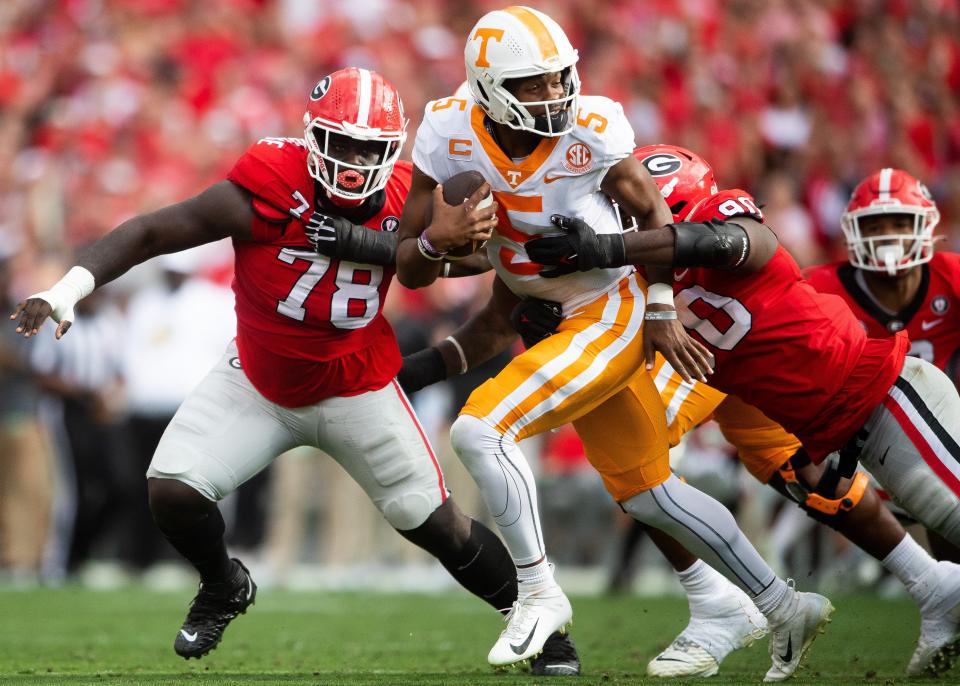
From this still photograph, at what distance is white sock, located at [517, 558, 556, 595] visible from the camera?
482 cm

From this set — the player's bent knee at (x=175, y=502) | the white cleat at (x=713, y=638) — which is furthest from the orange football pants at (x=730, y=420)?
the player's bent knee at (x=175, y=502)

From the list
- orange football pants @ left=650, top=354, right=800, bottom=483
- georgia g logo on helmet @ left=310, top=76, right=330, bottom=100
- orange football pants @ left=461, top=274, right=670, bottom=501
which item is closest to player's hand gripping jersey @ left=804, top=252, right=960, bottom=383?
orange football pants @ left=650, top=354, right=800, bottom=483

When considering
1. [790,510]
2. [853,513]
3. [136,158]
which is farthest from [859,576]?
[136,158]

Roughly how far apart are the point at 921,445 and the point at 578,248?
1358mm

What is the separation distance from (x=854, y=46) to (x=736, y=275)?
7.70 m

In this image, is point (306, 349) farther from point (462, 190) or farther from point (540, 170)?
point (540, 170)

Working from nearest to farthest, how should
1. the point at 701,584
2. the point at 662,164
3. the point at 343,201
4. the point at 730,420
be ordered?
the point at 343,201
the point at 662,164
the point at 701,584
the point at 730,420

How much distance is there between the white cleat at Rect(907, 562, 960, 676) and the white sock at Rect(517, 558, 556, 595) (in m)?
1.41

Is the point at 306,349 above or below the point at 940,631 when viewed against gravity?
above

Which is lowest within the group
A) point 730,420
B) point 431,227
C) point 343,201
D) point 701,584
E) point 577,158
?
point 701,584

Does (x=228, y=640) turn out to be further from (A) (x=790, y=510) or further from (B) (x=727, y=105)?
(B) (x=727, y=105)

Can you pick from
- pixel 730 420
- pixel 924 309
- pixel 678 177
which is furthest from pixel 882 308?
pixel 678 177

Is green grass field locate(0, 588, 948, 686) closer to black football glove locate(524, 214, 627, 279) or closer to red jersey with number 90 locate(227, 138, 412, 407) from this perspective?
red jersey with number 90 locate(227, 138, 412, 407)

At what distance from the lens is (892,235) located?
19.0 feet
